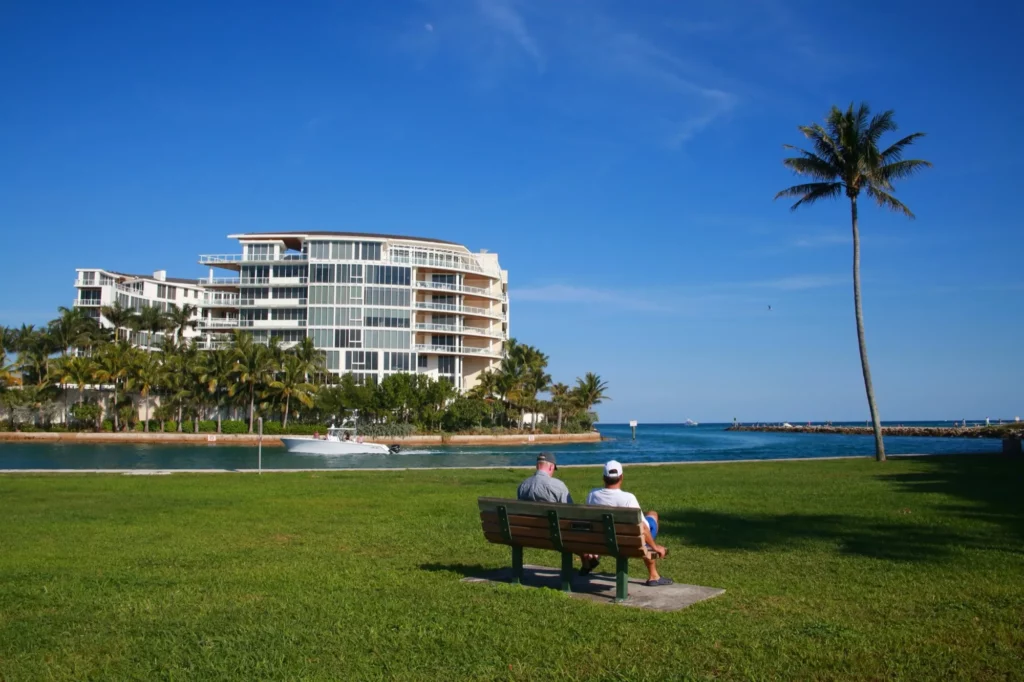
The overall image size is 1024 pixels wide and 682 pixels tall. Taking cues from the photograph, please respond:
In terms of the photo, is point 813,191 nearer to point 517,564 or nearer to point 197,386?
point 517,564

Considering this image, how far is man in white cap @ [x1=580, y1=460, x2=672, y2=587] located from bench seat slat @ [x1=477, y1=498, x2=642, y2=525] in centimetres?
41

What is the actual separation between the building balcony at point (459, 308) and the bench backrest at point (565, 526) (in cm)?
8765

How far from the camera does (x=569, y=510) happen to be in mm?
7945

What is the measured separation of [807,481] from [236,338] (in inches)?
2911

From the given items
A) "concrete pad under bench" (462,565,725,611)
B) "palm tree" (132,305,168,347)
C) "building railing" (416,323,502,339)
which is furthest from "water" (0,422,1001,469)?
"concrete pad under bench" (462,565,725,611)

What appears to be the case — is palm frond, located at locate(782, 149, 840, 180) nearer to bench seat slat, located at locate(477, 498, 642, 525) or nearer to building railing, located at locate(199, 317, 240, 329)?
bench seat slat, located at locate(477, 498, 642, 525)

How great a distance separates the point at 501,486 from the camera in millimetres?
22469

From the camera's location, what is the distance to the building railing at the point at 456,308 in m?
96.0

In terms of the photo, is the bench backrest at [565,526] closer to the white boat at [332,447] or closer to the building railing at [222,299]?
the white boat at [332,447]

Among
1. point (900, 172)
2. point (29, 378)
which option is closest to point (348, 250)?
point (29, 378)

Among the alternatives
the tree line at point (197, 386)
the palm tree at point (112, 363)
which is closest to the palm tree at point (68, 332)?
the tree line at point (197, 386)

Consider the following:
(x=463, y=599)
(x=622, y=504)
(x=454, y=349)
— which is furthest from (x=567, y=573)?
(x=454, y=349)

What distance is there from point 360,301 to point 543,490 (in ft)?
287

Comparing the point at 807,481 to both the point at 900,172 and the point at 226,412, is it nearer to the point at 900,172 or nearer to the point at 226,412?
the point at 900,172
